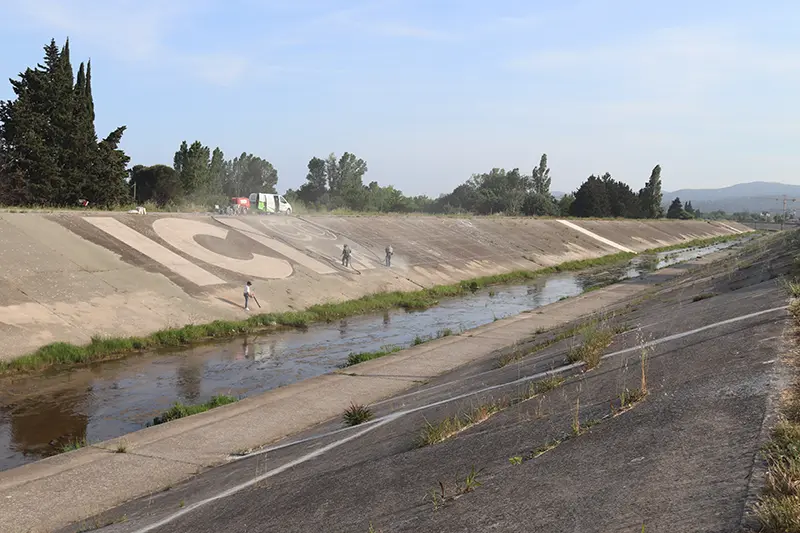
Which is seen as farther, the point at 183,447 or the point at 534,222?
the point at 534,222

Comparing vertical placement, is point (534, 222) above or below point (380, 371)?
above

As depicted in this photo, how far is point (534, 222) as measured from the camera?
74.6 meters

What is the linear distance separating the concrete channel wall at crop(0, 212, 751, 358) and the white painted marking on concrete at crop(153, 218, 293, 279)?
72mm

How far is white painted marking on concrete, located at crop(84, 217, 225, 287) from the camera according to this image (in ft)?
94.6

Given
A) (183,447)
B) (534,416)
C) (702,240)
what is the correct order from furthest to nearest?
1. (702,240)
2. (183,447)
3. (534,416)

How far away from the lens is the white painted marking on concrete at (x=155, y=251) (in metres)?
28.8

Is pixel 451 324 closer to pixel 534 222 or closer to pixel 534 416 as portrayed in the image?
pixel 534 416

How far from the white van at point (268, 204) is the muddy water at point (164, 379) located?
27122 millimetres

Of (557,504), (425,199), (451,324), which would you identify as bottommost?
(451,324)

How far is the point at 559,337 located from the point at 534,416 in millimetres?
9470

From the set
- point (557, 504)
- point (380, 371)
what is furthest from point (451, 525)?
point (380, 371)

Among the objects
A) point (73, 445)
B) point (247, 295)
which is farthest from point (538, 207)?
point (73, 445)

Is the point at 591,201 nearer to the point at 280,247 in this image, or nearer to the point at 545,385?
the point at 280,247

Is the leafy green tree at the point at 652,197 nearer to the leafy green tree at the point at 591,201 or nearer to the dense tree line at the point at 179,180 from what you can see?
the leafy green tree at the point at 591,201
